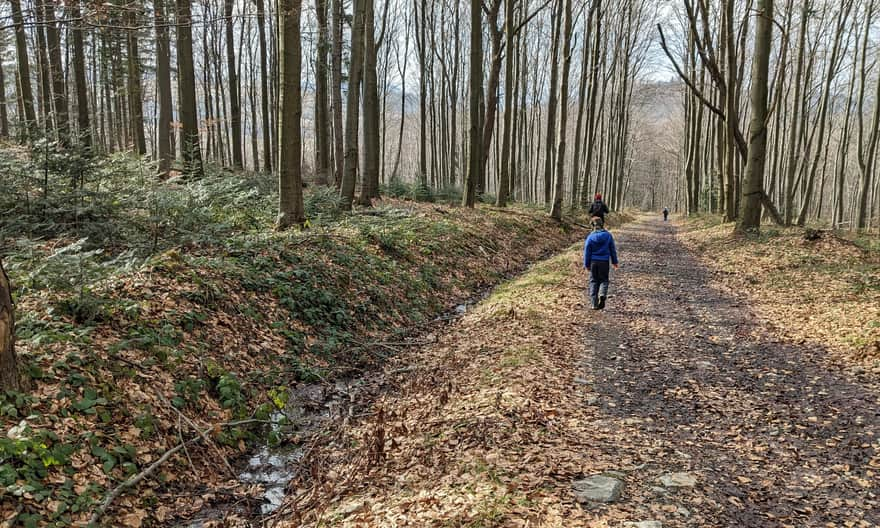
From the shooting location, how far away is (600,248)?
9.49 m

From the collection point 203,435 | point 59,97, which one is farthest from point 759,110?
point 59,97

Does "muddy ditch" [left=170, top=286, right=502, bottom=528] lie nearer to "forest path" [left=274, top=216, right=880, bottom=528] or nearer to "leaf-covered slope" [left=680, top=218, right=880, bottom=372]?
"forest path" [left=274, top=216, right=880, bottom=528]

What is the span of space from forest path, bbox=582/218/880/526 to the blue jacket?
3.77ft

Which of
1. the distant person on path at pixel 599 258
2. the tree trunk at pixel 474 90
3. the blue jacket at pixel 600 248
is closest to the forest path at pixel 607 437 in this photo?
the distant person on path at pixel 599 258

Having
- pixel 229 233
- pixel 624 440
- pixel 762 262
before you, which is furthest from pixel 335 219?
pixel 762 262

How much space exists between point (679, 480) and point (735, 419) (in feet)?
4.93

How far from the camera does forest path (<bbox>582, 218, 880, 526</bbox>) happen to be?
151 inches

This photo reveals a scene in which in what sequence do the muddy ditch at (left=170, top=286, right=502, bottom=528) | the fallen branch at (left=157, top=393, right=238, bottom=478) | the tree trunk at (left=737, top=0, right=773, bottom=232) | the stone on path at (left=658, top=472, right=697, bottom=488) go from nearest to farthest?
the stone on path at (left=658, top=472, right=697, bottom=488), the muddy ditch at (left=170, top=286, right=502, bottom=528), the fallen branch at (left=157, top=393, right=238, bottom=478), the tree trunk at (left=737, top=0, right=773, bottom=232)

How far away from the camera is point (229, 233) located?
10.0m

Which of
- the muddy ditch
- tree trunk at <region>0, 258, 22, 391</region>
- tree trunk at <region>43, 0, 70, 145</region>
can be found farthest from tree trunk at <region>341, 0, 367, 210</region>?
tree trunk at <region>0, 258, 22, 391</region>

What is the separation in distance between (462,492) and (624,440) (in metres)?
1.77

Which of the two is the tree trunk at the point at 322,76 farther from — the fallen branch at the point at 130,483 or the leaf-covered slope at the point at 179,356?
the fallen branch at the point at 130,483

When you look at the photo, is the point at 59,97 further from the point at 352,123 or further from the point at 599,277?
the point at 599,277

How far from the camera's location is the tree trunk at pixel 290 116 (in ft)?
33.0
